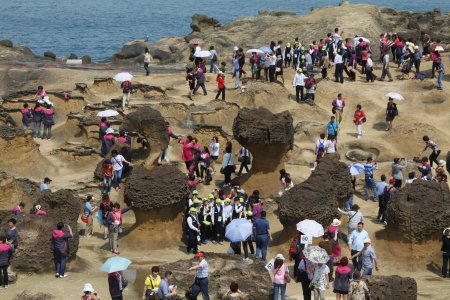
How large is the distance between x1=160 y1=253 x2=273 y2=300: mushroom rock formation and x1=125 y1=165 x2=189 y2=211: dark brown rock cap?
3283mm

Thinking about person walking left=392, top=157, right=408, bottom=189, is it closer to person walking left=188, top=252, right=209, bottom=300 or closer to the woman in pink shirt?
the woman in pink shirt

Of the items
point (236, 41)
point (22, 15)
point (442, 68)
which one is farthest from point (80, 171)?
point (22, 15)

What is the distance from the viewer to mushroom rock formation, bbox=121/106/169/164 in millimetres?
25781

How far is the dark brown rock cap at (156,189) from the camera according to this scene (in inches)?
802

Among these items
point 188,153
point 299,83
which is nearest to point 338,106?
point 299,83

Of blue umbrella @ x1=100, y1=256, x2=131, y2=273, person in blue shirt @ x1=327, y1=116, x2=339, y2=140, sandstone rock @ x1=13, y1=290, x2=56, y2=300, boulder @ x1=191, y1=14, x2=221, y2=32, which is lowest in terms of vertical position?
boulder @ x1=191, y1=14, x2=221, y2=32

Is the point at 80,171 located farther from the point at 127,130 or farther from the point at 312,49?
the point at 312,49

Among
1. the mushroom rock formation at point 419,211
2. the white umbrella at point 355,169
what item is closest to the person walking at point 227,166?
the white umbrella at point 355,169

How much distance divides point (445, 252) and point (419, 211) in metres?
1.33

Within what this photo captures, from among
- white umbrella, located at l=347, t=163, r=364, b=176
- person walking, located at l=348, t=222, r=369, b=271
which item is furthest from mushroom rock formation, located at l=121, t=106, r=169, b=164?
person walking, located at l=348, t=222, r=369, b=271

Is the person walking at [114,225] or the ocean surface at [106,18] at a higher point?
the person walking at [114,225]

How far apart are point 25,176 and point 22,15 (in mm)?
84247

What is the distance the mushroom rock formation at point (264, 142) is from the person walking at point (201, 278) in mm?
8220

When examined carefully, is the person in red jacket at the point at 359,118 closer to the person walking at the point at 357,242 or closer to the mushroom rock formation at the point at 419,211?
the mushroom rock formation at the point at 419,211
